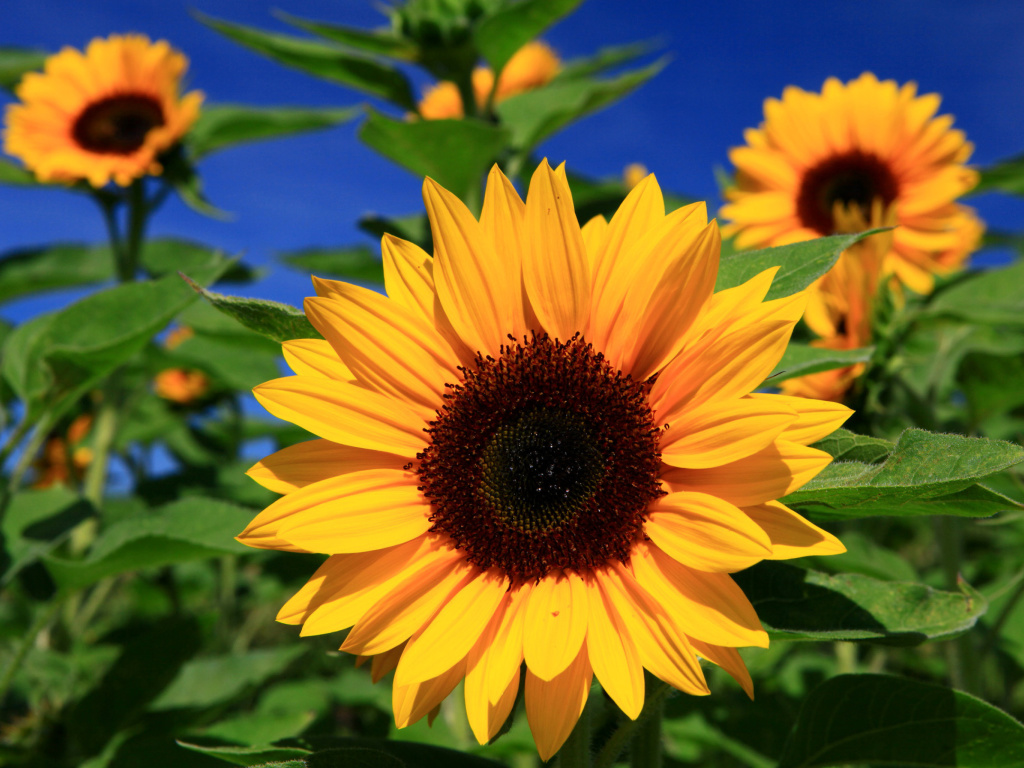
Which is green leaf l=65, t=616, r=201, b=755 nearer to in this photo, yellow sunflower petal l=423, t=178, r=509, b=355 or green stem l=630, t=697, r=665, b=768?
green stem l=630, t=697, r=665, b=768

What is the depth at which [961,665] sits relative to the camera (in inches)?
86.5

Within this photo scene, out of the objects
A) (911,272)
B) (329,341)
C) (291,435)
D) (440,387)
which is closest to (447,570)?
(440,387)

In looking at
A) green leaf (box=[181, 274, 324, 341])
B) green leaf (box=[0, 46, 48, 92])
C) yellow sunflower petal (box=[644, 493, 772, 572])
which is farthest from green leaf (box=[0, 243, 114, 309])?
yellow sunflower petal (box=[644, 493, 772, 572])

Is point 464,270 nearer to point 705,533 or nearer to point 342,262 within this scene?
point 705,533

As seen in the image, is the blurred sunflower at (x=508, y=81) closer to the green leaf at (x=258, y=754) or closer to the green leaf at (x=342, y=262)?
the green leaf at (x=342, y=262)

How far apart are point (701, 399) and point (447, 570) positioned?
470 mm

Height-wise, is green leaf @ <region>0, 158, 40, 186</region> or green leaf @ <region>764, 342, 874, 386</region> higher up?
green leaf @ <region>0, 158, 40, 186</region>

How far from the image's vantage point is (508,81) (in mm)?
4809

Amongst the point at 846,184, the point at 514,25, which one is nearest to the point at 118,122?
the point at 514,25

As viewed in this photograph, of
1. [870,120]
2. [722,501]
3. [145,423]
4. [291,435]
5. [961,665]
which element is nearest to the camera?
[722,501]

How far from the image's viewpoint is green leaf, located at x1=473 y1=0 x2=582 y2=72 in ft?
8.66

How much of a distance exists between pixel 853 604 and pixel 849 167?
8.31 ft

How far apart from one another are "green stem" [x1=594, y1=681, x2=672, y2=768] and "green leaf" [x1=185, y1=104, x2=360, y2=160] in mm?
3091

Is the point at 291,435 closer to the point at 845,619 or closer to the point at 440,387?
the point at 440,387
